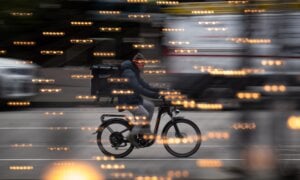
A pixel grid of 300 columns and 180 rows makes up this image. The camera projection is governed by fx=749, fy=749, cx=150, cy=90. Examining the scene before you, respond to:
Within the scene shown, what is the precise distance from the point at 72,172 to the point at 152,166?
0.35 meters

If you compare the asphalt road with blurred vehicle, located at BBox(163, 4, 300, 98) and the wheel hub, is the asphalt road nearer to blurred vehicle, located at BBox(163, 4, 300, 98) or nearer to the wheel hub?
blurred vehicle, located at BBox(163, 4, 300, 98)

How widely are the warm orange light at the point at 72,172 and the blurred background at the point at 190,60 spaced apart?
5.8 inches

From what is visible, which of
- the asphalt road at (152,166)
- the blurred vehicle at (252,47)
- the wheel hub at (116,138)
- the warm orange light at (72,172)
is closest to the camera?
the blurred vehicle at (252,47)

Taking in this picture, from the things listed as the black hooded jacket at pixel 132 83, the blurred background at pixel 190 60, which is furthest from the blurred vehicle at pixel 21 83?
the black hooded jacket at pixel 132 83

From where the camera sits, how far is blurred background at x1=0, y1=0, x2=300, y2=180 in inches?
77.5

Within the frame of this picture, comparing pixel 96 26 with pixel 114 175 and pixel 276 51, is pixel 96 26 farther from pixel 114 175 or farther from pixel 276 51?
pixel 114 175

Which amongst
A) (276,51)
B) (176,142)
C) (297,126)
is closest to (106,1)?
(276,51)

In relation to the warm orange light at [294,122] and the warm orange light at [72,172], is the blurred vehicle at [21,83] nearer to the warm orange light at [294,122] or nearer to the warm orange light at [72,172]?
the warm orange light at [72,172]

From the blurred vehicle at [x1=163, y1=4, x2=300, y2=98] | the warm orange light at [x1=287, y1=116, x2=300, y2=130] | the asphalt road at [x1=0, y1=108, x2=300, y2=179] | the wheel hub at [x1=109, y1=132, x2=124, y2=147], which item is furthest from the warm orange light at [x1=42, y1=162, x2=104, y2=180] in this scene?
the wheel hub at [x1=109, y1=132, x2=124, y2=147]

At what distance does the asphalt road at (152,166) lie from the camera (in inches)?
81.3

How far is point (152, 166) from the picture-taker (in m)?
2.85

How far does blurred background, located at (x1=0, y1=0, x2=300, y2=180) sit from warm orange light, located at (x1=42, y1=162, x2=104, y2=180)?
0.48ft

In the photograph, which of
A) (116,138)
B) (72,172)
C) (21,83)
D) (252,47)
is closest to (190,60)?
(252,47)

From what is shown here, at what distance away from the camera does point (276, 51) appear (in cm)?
197
